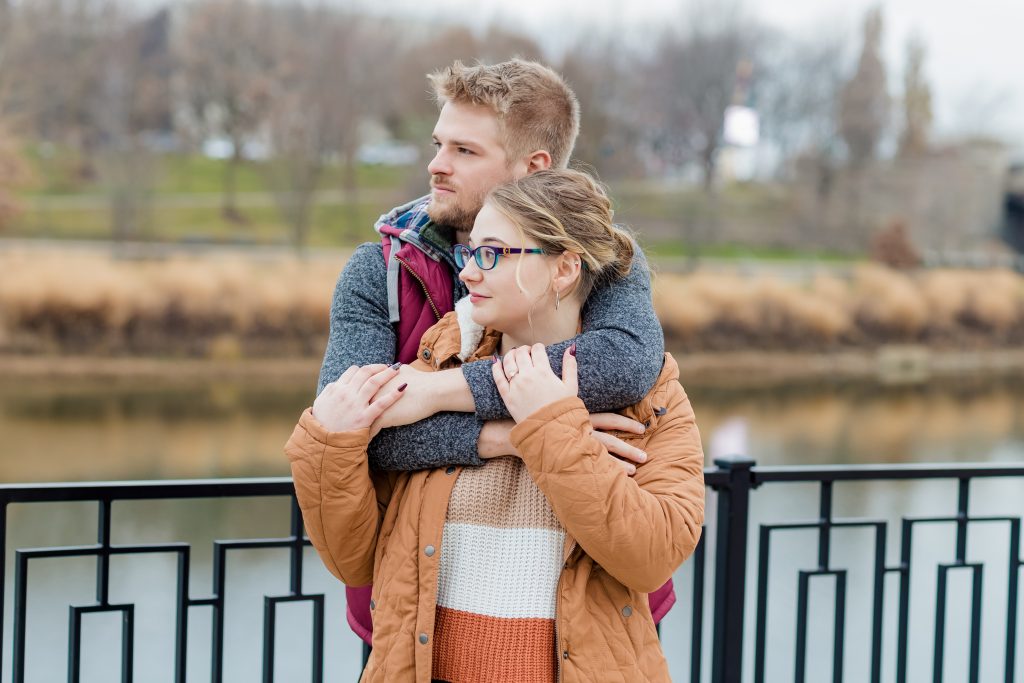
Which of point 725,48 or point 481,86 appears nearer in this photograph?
point 481,86

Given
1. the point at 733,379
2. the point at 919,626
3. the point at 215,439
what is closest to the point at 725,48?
the point at 733,379

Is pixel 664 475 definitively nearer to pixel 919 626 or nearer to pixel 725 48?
pixel 919 626

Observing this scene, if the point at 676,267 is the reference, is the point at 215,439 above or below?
below

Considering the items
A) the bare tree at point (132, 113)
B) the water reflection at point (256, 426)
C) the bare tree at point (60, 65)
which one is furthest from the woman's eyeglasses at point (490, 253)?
the bare tree at point (60, 65)

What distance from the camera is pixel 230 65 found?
3061 cm

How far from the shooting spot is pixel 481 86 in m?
1.74

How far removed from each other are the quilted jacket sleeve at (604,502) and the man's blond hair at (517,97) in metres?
Answer: 0.51

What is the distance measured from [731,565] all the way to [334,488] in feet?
4.61

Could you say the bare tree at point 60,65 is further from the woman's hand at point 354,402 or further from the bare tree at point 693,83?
the woman's hand at point 354,402

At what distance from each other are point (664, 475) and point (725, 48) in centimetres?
3397

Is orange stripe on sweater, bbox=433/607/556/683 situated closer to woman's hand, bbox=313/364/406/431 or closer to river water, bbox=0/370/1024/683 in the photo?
woman's hand, bbox=313/364/406/431

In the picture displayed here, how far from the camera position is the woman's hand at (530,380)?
1.51 m

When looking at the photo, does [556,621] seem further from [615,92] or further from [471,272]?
[615,92]

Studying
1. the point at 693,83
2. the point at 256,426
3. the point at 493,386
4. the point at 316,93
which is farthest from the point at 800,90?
the point at 493,386
